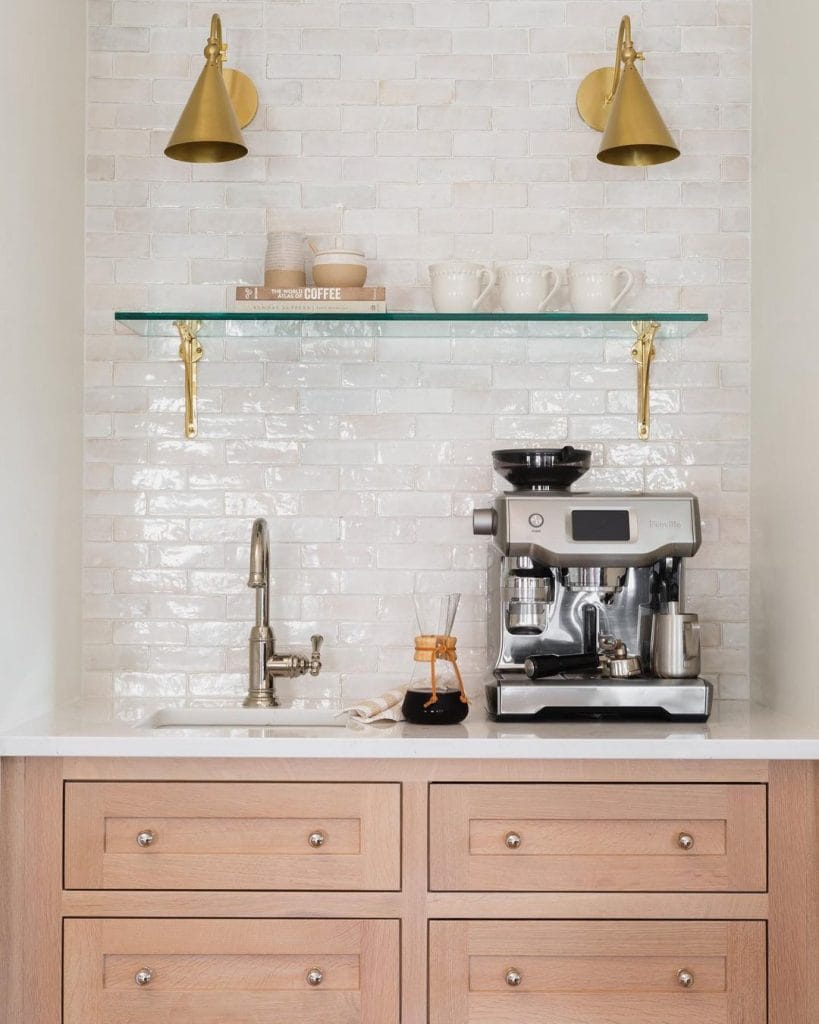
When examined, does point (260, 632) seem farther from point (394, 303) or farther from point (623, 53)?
point (623, 53)

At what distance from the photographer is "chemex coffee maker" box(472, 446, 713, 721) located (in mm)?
2121

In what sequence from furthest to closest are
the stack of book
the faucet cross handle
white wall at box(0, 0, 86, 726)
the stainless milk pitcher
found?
the faucet cross handle < the stack of book < the stainless milk pitcher < white wall at box(0, 0, 86, 726)

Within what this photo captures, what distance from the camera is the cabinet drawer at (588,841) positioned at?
76.0 inches

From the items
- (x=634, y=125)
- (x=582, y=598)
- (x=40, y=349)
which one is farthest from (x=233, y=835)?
(x=634, y=125)

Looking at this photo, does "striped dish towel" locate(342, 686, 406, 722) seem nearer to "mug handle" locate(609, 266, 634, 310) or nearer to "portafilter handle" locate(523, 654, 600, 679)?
"portafilter handle" locate(523, 654, 600, 679)

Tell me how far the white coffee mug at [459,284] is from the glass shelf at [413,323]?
29 millimetres

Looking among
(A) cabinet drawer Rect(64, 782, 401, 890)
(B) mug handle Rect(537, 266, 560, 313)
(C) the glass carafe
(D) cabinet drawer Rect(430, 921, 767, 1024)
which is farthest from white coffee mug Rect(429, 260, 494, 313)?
(D) cabinet drawer Rect(430, 921, 767, 1024)

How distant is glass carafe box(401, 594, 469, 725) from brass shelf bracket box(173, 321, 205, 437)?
0.68 m

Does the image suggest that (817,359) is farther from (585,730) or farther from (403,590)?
(403,590)

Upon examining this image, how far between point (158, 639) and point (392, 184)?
1193 millimetres

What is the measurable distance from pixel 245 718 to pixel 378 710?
0.37 metres

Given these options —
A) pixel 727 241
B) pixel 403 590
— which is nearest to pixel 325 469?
pixel 403 590

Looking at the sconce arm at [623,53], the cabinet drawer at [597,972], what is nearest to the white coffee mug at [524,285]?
the sconce arm at [623,53]

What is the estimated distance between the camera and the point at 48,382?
2277 millimetres
